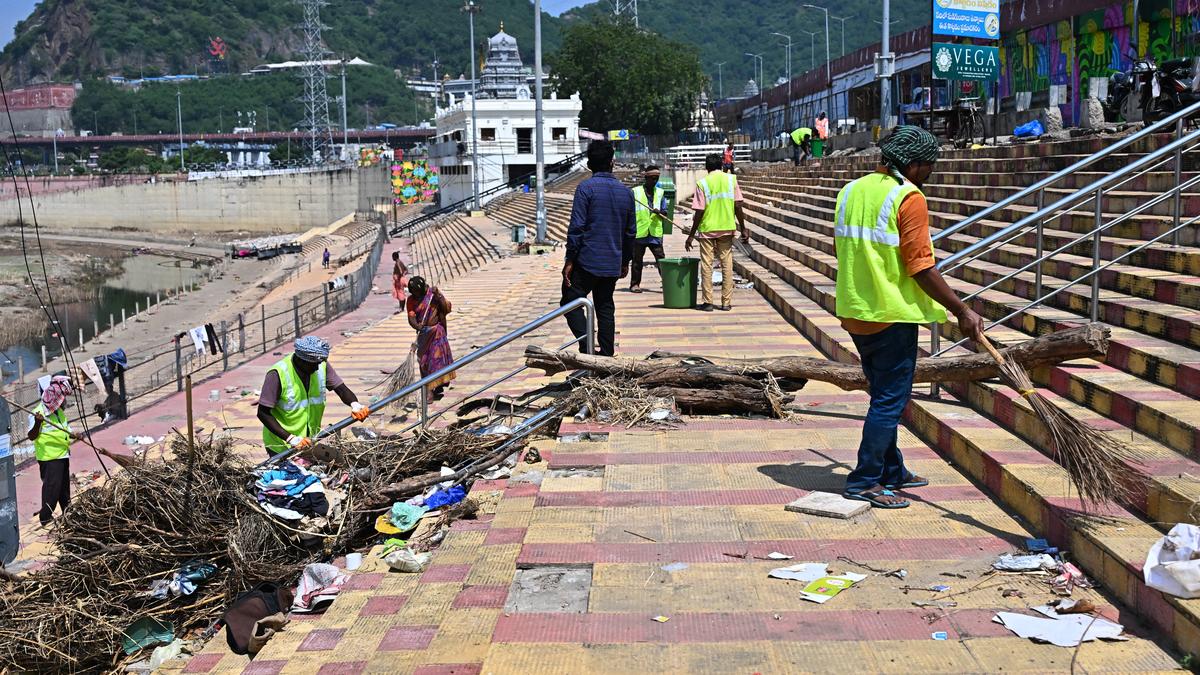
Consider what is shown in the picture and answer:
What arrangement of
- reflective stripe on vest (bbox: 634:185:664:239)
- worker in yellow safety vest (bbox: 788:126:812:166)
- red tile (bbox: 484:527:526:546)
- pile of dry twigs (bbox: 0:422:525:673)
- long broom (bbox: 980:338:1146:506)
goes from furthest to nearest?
1. worker in yellow safety vest (bbox: 788:126:812:166)
2. reflective stripe on vest (bbox: 634:185:664:239)
3. pile of dry twigs (bbox: 0:422:525:673)
4. red tile (bbox: 484:527:526:546)
5. long broom (bbox: 980:338:1146:506)

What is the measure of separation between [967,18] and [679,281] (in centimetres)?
1041

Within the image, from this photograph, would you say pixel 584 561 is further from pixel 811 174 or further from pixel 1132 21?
pixel 1132 21

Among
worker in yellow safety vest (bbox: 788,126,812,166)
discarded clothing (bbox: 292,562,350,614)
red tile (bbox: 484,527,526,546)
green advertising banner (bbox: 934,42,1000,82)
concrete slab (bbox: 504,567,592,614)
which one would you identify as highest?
green advertising banner (bbox: 934,42,1000,82)

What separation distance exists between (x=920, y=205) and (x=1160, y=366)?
1.76 metres

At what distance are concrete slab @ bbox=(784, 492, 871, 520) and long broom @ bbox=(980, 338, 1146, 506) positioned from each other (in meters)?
0.87

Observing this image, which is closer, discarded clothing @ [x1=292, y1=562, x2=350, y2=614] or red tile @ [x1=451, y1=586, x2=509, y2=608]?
red tile @ [x1=451, y1=586, x2=509, y2=608]

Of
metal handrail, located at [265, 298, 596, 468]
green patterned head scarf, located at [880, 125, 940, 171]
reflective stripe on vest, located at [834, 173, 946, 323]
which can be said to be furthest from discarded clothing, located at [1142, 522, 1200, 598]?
metal handrail, located at [265, 298, 596, 468]

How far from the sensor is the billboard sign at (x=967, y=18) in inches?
758

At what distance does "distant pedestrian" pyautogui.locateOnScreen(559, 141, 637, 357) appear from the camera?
8.45 m

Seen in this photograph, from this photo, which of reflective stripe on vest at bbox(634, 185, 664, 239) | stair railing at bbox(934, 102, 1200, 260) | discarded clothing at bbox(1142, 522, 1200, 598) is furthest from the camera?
reflective stripe on vest at bbox(634, 185, 664, 239)

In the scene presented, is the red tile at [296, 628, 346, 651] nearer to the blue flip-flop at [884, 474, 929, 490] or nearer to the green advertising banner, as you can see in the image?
the blue flip-flop at [884, 474, 929, 490]

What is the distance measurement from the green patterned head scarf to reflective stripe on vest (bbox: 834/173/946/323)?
86 mm

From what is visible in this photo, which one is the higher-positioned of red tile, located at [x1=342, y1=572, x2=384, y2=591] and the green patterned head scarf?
the green patterned head scarf

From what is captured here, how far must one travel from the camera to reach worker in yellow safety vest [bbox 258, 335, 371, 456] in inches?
285
